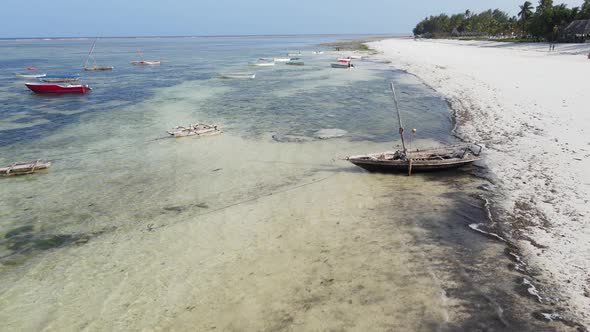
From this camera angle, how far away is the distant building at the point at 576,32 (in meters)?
67.1

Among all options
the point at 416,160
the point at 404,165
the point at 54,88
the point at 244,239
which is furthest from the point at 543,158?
the point at 54,88

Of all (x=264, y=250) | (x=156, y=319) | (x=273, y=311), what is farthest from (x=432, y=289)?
(x=156, y=319)

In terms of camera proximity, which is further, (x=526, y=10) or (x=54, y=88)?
(x=526, y=10)

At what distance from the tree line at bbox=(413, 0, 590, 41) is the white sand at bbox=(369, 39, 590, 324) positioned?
4706 cm

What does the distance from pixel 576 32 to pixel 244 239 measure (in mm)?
82021

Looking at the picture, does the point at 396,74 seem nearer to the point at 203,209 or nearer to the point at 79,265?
the point at 203,209

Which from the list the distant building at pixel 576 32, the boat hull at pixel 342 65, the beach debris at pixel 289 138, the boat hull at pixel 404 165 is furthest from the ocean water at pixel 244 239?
the distant building at pixel 576 32

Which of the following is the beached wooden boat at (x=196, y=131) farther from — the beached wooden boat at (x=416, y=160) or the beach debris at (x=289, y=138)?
the beached wooden boat at (x=416, y=160)

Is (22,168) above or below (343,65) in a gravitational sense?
below

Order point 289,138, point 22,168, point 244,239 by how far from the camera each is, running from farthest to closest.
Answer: point 289,138 → point 22,168 → point 244,239

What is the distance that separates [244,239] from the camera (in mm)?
13320

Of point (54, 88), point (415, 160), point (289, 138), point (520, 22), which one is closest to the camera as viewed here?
point (415, 160)

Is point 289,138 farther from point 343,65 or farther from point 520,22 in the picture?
point 520,22

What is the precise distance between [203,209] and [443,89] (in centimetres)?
3373
